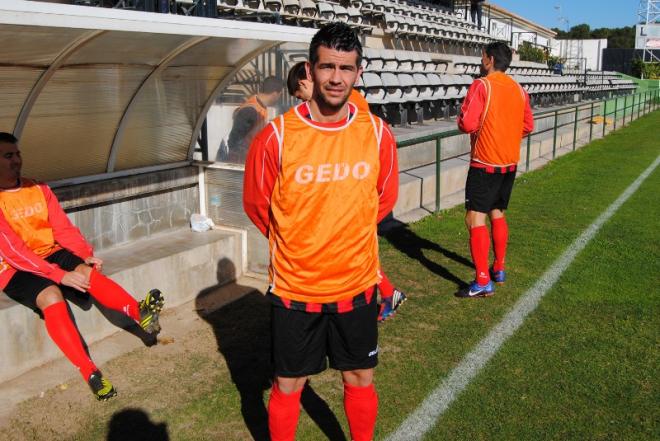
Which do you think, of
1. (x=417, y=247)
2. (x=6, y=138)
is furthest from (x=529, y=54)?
(x=6, y=138)

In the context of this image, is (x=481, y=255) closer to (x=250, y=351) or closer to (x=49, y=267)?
(x=250, y=351)

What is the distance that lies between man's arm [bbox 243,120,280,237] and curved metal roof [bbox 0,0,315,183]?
60.0 inches

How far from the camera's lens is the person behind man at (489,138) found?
5051mm

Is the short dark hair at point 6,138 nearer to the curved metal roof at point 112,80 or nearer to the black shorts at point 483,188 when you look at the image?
the curved metal roof at point 112,80

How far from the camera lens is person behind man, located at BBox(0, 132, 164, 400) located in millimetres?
3854

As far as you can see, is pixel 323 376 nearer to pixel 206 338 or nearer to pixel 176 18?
pixel 206 338

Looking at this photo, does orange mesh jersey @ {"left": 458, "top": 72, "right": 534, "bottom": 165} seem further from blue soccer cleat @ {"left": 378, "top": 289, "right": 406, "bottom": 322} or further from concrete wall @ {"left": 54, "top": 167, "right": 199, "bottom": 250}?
concrete wall @ {"left": 54, "top": 167, "right": 199, "bottom": 250}

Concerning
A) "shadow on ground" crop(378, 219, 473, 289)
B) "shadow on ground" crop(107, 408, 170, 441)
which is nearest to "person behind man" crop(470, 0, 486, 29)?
"shadow on ground" crop(378, 219, 473, 289)

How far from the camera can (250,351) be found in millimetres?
4352

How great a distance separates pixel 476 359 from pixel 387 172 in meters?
1.91

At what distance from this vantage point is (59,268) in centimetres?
412

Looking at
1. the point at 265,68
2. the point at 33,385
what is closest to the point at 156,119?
the point at 265,68

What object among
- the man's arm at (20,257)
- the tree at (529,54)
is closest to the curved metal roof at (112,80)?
the man's arm at (20,257)

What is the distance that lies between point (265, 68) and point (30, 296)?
274cm
